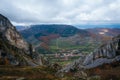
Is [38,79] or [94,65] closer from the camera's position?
[38,79]

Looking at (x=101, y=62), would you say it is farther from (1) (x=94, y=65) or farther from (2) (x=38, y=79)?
(2) (x=38, y=79)

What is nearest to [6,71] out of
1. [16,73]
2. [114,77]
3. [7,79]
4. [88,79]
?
[16,73]

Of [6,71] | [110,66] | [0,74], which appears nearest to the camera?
[0,74]

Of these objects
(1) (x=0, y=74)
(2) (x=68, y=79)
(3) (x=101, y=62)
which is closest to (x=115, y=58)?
(3) (x=101, y=62)

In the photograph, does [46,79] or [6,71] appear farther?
[6,71]

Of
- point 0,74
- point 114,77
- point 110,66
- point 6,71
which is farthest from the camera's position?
point 110,66

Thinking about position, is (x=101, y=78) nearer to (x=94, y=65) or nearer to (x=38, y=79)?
(x=38, y=79)

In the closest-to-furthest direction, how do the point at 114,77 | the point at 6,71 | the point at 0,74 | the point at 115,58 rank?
the point at 114,77 → the point at 0,74 → the point at 6,71 → the point at 115,58

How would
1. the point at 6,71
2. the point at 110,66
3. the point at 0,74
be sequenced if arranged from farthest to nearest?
the point at 110,66 < the point at 6,71 < the point at 0,74

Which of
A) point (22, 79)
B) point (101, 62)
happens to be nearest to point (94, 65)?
point (101, 62)
